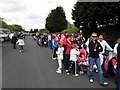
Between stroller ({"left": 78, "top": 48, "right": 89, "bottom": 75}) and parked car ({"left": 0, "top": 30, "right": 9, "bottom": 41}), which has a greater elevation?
parked car ({"left": 0, "top": 30, "right": 9, "bottom": 41})

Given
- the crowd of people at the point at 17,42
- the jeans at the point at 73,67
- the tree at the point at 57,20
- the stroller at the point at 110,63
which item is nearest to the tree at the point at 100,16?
the crowd of people at the point at 17,42

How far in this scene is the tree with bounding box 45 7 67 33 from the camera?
97.1 meters

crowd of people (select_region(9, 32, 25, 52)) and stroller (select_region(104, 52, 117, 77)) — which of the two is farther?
crowd of people (select_region(9, 32, 25, 52))

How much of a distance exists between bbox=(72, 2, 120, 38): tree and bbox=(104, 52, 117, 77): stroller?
834 inches

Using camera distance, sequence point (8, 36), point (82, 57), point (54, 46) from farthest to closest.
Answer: point (8, 36)
point (54, 46)
point (82, 57)

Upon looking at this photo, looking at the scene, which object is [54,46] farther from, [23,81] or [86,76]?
[23,81]

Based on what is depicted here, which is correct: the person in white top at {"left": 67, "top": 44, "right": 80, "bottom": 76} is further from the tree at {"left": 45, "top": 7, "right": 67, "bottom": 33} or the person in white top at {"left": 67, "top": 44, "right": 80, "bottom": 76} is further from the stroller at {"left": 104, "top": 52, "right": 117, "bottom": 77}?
the tree at {"left": 45, "top": 7, "right": 67, "bottom": 33}

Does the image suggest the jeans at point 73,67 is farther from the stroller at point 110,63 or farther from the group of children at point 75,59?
the stroller at point 110,63

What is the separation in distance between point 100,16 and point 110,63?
24.8m

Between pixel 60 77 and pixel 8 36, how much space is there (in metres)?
28.6

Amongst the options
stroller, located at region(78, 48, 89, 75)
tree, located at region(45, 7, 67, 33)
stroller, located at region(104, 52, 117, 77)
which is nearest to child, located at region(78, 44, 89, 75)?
stroller, located at region(78, 48, 89, 75)

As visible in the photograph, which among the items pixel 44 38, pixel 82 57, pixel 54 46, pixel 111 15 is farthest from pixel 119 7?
pixel 82 57

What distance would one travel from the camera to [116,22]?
37.3m

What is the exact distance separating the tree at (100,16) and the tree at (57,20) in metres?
53.2
